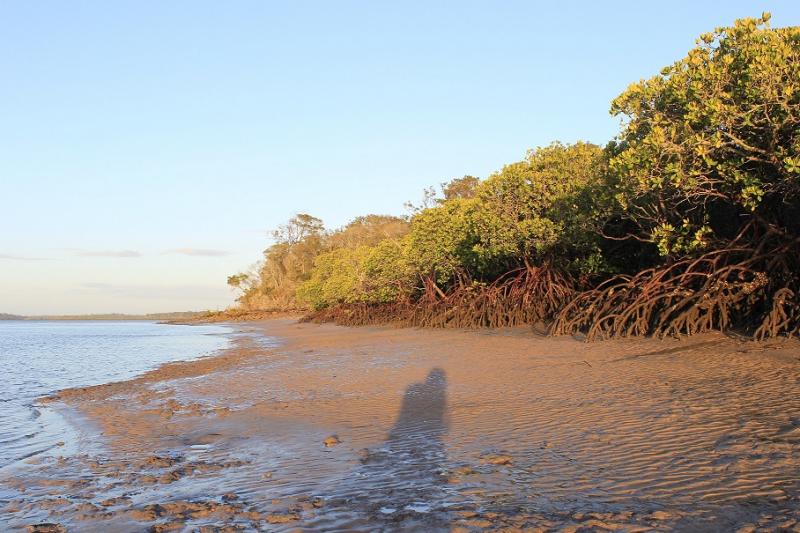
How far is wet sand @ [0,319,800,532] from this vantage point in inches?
131

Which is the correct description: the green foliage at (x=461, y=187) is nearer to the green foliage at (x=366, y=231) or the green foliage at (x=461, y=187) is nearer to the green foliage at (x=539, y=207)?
the green foliage at (x=366, y=231)

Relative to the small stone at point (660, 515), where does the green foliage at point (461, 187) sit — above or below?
above

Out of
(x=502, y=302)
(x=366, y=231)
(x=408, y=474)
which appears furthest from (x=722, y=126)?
(x=366, y=231)

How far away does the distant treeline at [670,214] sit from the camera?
9180 mm

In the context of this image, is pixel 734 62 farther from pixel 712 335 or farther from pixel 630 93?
pixel 712 335

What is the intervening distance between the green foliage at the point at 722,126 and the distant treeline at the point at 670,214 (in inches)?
1.1

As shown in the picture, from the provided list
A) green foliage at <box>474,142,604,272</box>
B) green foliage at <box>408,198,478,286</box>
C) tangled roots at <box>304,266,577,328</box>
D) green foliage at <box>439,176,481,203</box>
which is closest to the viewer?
green foliage at <box>474,142,604,272</box>

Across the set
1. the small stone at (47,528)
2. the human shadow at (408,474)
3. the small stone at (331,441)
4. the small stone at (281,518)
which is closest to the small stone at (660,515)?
the human shadow at (408,474)

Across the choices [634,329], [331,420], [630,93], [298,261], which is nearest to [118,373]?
[331,420]

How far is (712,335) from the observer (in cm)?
1034

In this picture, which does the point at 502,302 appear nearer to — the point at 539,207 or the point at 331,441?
the point at 539,207

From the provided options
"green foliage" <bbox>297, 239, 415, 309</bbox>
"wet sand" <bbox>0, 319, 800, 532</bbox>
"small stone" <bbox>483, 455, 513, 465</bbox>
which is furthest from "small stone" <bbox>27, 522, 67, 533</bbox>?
"green foliage" <bbox>297, 239, 415, 309</bbox>

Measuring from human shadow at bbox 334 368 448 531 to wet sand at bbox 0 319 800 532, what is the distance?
0.7 inches

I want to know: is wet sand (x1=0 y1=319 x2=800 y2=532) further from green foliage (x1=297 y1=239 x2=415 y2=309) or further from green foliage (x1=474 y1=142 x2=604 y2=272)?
green foliage (x1=297 y1=239 x2=415 y2=309)
